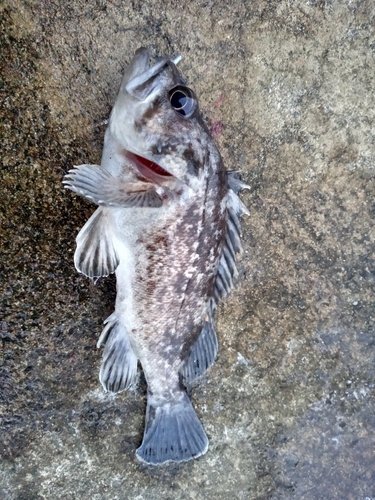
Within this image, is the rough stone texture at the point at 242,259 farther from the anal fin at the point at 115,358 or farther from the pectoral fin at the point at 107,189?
the pectoral fin at the point at 107,189

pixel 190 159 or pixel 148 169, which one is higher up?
pixel 190 159

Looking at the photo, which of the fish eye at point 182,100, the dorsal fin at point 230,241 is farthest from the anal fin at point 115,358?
the fish eye at point 182,100

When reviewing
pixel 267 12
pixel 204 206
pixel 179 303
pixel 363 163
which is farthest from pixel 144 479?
pixel 267 12

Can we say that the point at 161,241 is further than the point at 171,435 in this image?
No

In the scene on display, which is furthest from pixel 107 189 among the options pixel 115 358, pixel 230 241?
pixel 115 358

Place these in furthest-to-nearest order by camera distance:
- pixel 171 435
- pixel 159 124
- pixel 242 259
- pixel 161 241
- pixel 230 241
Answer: pixel 242 259 → pixel 171 435 → pixel 230 241 → pixel 161 241 → pixel 159 124

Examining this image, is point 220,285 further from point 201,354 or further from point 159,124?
point 159,124
